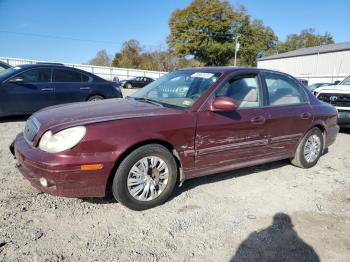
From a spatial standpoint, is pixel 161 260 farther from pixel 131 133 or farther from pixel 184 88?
pixel 184 88

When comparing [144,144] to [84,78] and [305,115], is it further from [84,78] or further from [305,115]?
[84,78]

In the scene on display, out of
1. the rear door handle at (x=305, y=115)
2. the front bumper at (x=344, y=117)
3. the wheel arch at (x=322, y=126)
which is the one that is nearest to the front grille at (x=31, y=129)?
the rear door handle at (x=305, y=115)

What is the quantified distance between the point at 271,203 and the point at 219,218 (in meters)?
0.82

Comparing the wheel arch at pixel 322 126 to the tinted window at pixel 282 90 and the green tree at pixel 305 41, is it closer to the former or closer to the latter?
the tinted window at pixel 282 90

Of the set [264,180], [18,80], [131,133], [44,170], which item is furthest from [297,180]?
[18,80]

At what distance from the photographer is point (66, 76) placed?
794 cm

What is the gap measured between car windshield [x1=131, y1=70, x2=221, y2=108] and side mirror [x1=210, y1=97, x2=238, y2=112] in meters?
0.23

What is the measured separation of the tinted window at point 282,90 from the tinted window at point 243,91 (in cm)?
25

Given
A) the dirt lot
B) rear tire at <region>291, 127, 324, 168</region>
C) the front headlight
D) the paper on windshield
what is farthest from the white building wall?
the front headlight

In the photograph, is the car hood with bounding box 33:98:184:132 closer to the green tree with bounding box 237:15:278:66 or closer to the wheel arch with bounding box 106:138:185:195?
the wheel arch with bounding box 106:138:185:195

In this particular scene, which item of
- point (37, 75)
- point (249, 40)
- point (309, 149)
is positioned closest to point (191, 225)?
point (309, 149)

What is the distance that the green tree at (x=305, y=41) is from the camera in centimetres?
7350

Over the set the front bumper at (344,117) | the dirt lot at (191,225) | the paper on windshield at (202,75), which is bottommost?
the dirt lot at (191,225)

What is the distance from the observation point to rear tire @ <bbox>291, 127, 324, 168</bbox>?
493 cm
